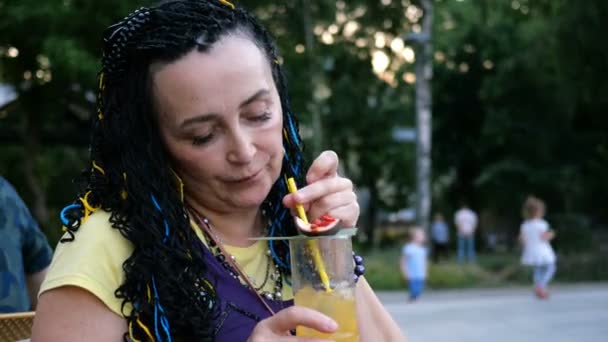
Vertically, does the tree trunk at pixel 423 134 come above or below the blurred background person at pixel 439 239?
above

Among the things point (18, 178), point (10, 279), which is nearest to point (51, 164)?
point (18, 178)

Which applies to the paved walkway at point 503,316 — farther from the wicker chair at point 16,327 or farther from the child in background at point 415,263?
the wicker chair at point 16,327

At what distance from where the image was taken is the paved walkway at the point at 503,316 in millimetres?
9312

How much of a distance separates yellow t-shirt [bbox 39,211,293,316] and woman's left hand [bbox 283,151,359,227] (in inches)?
12.7

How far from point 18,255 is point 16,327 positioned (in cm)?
59

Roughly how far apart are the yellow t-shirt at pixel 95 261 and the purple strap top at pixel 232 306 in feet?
0.56

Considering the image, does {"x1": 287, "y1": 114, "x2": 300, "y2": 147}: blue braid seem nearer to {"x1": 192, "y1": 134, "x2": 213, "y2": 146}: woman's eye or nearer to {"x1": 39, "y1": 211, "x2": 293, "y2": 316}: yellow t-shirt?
{"x1": 192, "y1": 134, "x2": 213, "y2": 146}: woman's eye

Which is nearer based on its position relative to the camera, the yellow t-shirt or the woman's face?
the yellow t-shirt

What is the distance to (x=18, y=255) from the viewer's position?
247 centimetres

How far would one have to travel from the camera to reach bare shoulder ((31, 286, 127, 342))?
53.0 inches

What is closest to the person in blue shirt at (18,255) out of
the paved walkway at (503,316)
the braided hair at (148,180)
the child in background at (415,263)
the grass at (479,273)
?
the braided hair at (148,180)

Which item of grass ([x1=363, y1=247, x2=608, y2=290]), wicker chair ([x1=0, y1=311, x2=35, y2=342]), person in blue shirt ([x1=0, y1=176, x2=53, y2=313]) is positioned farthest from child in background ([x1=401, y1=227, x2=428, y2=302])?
wicker chair ([x1=0, y1=311, x2=35, y2=342])

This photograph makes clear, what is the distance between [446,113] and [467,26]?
11.7 feet

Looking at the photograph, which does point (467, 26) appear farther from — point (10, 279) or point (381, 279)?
point (10, 279)
